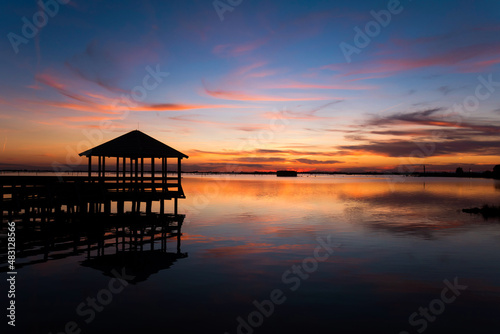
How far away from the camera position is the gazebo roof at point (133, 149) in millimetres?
25281

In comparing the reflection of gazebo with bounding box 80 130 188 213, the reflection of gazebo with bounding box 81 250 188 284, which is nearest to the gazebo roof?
the reflection of gazebo with bounding box 80 130 188 213

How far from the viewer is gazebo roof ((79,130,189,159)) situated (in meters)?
25.3

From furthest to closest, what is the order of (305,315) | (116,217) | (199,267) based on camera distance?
(116,217), (199,267), (305,315)

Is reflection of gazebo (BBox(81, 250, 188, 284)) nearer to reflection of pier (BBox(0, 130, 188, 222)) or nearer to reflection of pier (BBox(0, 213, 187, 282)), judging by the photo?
reflection of pier (BBox(0, 213, 187, 282))

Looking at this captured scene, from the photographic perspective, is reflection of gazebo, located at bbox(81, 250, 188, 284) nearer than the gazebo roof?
Yes

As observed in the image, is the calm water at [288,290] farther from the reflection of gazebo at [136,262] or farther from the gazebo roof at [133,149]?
the gazebo roof at [133,149]

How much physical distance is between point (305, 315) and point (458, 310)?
3982 mm

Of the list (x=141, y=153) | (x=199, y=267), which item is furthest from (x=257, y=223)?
(x=199, y=267)

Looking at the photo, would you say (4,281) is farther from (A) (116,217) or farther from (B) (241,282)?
(A) (116,217)

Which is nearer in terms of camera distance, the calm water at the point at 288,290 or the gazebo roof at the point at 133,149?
the calm water at the point at 288,290

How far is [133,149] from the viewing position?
25.3 meters

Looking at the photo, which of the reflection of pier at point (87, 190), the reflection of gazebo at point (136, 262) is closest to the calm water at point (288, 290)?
the reflection of gazebo at point (136, 262)

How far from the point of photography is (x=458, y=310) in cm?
973

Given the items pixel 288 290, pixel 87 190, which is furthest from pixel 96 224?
pixel 288 290
